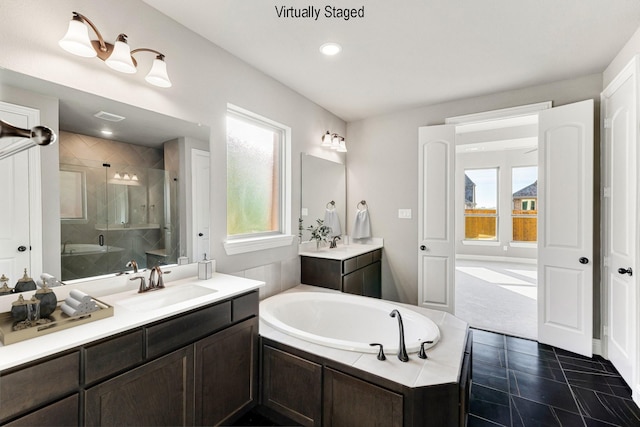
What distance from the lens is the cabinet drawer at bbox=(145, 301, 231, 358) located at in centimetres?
133

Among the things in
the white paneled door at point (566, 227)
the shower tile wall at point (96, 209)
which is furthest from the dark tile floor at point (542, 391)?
the shower tile wall at point (96, 209)

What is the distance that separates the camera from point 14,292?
1.29 meters

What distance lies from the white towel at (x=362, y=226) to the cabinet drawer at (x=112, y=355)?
293cm

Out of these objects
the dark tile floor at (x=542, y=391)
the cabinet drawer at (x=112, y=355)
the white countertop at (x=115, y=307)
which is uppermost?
the white countertop at (x=115, y=307)

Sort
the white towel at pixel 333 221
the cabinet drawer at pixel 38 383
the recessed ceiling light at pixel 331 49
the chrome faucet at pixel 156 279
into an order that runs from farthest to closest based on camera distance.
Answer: the white towel at pixel 333 221
the recessed ceiling light at pixel 331 49
the chrome faucet at pixel 156 279
the cabinet drawer at pixel 38 383

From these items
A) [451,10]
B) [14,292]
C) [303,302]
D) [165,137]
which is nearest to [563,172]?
→ [451,10]

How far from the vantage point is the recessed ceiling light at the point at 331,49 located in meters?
2.18

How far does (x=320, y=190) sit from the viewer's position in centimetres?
350

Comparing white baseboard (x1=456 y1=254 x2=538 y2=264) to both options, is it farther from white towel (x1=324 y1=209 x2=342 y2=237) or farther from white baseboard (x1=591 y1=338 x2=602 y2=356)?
white towel (x1=324 y1=209 x2=342 y2=237)

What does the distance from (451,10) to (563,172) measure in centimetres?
193

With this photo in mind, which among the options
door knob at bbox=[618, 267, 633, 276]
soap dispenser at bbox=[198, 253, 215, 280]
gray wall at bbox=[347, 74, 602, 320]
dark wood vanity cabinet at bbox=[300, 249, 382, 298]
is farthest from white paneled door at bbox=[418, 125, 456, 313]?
soap dispenser at bbox=[198, 253, 215, 280]

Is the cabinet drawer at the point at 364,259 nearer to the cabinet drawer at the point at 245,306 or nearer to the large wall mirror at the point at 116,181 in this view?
the cabinet drawer at the point at 245,306

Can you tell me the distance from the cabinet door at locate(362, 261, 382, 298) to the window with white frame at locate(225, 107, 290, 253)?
1.14m

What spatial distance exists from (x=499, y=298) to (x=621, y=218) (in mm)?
2346
